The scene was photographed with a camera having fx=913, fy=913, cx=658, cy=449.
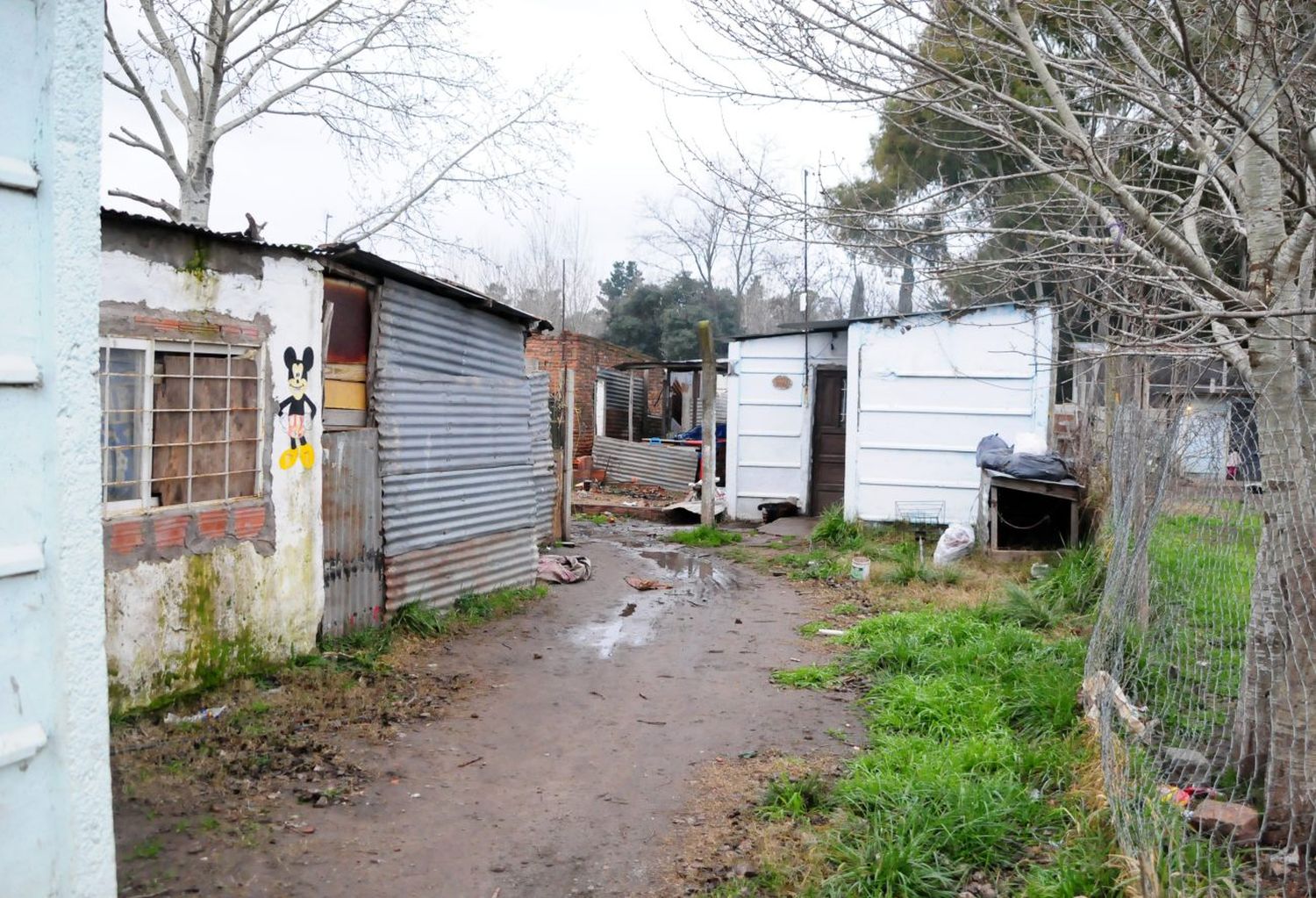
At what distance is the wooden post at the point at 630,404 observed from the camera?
24000mm

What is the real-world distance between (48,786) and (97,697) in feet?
0.67

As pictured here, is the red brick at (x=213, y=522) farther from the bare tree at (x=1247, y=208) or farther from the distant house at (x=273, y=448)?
the bare tree at (x=1247, y=208)

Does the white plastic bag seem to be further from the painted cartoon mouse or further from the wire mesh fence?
the painted cartoon mouse

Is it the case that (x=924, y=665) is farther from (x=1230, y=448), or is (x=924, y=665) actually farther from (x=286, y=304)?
(x=286, y=304)

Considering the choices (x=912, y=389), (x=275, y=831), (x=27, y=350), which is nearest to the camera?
(x=27, y=350)

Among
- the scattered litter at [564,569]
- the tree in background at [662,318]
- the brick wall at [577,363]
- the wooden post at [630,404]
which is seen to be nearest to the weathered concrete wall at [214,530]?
the scattered litter at [564,569]

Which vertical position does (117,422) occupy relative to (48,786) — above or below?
above

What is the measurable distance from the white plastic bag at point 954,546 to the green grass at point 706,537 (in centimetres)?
344

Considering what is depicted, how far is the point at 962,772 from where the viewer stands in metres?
4.75

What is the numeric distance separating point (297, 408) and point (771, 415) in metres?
9.68

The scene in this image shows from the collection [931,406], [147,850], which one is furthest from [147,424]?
[931,406]

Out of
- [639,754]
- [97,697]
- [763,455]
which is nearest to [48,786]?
[97,697]

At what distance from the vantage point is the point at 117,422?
5.41 m

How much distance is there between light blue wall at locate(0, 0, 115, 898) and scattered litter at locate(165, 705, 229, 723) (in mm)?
3601
